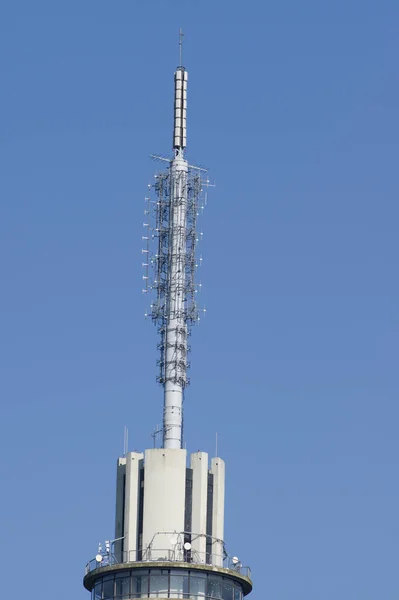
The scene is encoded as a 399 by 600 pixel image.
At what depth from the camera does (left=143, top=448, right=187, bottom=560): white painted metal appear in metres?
167

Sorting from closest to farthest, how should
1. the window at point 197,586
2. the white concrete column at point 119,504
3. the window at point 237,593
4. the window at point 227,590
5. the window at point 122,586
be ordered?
the window at point 197,586 → the window at point 122,586 → the window at point 227,590 → the window at point 237,593 → the white concrete column at point 119,504

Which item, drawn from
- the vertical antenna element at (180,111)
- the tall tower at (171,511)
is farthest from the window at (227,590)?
the vertical antenna element at (180,111)

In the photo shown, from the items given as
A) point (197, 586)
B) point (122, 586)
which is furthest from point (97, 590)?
point (197, 586)

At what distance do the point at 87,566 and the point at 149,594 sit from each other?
22.2ft

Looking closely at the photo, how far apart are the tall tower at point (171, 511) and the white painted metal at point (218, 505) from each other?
8 centimetres

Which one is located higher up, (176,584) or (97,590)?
(97,590)

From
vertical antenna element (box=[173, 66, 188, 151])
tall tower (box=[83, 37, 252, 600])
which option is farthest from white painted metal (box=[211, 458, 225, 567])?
vertical antenna element (box=[173, 66, 188, 151])

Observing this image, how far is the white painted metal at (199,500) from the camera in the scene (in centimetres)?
16712

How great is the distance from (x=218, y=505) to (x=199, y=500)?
2393 millimetres

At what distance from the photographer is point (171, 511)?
167125mm

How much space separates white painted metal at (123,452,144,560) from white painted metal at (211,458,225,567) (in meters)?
6.17

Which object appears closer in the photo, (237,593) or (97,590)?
(97,590)

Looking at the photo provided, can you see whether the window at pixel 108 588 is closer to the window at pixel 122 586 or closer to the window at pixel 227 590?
the window at pixel 122 586

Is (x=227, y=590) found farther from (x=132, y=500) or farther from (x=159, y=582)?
(x=132, y=500)
